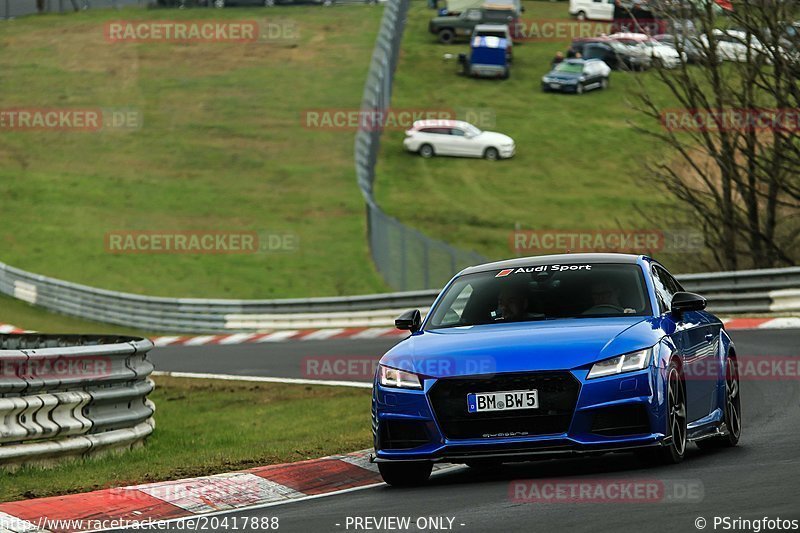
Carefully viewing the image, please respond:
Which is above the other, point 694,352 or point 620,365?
point 620,365

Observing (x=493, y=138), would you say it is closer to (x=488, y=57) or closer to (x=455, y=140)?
(x=455, y=140)

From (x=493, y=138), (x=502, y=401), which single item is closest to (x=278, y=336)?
(x=502, y=401)

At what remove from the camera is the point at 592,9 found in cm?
7500

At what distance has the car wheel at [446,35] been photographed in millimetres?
72250

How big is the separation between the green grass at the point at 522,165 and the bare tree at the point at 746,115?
8.66 m

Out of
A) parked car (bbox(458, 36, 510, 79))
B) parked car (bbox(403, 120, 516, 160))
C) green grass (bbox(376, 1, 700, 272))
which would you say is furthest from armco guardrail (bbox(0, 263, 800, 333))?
parked car (bbox(458, 36, 510, 79))

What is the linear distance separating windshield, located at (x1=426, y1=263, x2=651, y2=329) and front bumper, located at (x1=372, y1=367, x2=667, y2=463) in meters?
1.05

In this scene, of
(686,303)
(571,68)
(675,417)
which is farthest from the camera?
(571,68)

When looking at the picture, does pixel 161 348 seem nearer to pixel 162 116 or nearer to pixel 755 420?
pixel 755 420

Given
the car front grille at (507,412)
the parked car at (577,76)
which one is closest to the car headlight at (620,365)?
the car front grille at (507,412)

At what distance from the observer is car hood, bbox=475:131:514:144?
2174 inches

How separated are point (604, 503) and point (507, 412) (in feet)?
3.96

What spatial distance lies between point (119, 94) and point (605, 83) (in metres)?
20.7

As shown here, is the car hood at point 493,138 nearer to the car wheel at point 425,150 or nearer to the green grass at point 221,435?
the car wheel at point 425,150
